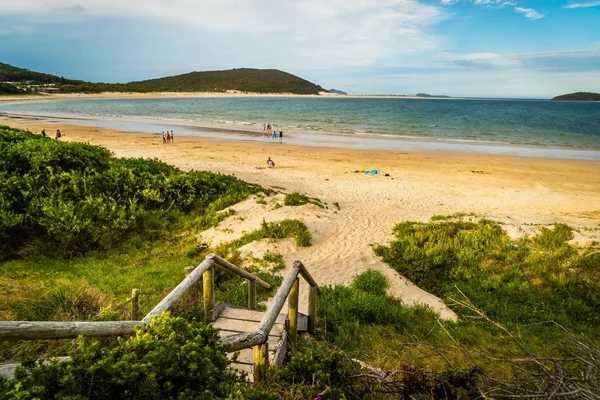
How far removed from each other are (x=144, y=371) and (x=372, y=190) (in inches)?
695

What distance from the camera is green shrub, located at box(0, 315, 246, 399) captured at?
2166 mm

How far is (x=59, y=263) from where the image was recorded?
9.30 m

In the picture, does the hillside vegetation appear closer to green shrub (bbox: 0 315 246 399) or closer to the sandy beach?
green shrub (bbox: 0 315 246 399)

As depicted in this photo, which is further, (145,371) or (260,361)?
(260,361)

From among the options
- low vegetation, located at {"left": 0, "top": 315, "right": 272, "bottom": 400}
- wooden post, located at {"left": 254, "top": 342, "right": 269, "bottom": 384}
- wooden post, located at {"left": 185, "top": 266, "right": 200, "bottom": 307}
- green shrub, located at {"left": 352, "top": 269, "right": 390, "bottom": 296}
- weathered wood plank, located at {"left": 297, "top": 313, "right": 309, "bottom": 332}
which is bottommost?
green shrub, located at {"left": 352, "top": 269, "right": 390, "bottom": 296}

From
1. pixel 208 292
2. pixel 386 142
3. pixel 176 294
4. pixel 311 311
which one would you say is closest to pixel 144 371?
pixel 176 294

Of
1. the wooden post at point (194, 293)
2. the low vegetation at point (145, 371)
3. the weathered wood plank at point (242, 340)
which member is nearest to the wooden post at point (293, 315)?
the weathered wood plank at point (242, 340)

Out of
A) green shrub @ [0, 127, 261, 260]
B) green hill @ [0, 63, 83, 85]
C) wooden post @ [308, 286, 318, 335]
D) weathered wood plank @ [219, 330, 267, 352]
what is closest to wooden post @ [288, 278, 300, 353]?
wooden post @ [308, 286, 318, 335]

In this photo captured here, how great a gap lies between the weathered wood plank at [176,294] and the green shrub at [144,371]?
353mm

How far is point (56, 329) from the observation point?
2.51 meters

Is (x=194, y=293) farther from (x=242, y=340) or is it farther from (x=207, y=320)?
(x=242, y=340)

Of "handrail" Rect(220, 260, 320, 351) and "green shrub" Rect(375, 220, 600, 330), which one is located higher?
"handrail" Rect(220, 260, 320, 351)

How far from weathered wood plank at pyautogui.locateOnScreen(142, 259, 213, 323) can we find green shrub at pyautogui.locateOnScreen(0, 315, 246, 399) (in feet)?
1.16

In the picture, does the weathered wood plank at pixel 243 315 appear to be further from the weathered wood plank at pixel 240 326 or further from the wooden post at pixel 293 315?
the wooden post at pixel 293 315
